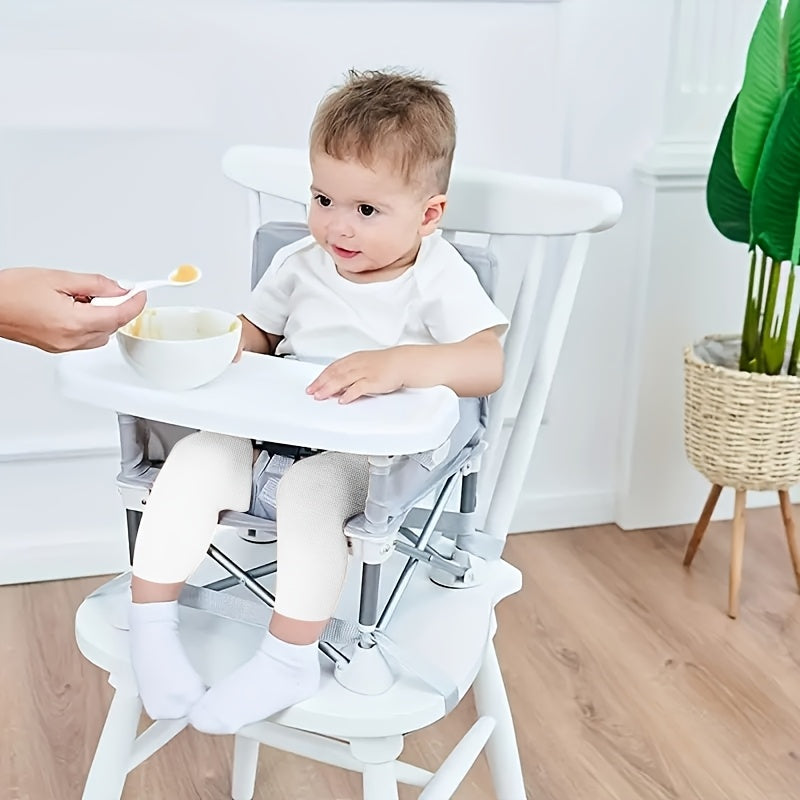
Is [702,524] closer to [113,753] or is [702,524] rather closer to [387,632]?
[387,632]

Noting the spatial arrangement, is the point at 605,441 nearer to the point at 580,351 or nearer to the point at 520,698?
the point at 580,351

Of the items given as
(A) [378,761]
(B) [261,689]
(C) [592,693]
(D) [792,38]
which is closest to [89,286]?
(B) [261,689]

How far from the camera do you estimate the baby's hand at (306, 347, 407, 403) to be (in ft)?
3.18

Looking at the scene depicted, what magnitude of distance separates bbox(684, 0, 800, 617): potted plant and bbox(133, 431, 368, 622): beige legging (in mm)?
1050

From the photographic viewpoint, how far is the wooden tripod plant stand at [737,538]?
2.01 metres

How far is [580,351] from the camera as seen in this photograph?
2.23 metres


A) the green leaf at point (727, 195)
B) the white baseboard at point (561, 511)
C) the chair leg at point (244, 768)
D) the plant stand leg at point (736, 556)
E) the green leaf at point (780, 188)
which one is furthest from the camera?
the white baseboard at point (561, 511)

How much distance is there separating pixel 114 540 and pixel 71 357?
111cm

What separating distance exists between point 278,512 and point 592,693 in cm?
94

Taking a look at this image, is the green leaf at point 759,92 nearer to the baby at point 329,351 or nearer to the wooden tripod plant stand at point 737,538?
the wooden tripod plant stand at point 737,538

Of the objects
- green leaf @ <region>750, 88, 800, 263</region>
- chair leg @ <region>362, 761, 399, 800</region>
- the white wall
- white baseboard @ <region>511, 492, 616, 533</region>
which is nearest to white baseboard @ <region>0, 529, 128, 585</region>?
the white wall

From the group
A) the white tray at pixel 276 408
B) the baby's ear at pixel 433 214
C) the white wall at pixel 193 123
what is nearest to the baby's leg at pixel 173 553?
the white tray at pixel 276 408

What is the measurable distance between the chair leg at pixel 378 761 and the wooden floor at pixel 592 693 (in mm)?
540

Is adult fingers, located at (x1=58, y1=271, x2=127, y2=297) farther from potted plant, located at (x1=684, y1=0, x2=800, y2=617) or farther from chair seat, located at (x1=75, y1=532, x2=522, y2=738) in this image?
potted plant, located at (x1=684, y1=0, x2=800, y2=617)
